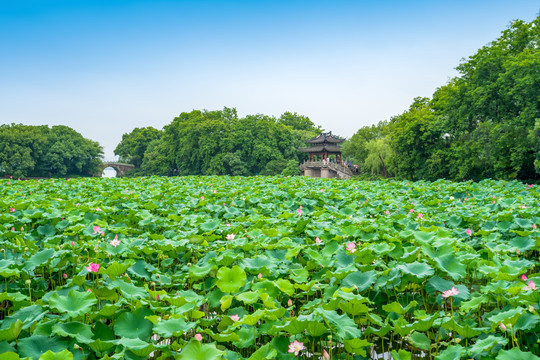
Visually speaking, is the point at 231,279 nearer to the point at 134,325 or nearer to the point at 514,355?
the point at 134,325

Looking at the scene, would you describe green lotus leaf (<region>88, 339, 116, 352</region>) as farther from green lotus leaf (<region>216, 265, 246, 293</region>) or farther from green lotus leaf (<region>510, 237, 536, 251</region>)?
green lotus leaf (<region>510, 237, 536, 251</region>)

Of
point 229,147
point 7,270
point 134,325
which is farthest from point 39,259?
point 229,147

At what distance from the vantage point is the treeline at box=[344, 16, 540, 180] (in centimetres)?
1423

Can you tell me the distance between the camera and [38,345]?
1757 mm

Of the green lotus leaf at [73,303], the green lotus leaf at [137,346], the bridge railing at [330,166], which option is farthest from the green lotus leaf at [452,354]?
the bridge railing at [330,166]

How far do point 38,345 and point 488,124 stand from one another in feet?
59.7

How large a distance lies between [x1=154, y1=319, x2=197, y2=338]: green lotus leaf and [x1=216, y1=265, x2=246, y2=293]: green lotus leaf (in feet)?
1.60

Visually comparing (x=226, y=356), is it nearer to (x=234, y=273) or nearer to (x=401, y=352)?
(x=234, y=273)

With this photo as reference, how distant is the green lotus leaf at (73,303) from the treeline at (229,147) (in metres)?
33.0

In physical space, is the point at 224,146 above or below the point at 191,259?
above

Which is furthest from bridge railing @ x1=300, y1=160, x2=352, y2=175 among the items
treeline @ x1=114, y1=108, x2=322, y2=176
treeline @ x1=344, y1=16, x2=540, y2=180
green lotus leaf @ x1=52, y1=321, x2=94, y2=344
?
green lotus leaf @ x1=52, y1=321, x2=94, y2=344

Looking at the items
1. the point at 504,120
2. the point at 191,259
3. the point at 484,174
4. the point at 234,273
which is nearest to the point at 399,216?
the point at 191,259

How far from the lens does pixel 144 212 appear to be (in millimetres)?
5141

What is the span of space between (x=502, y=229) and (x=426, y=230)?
106 cm
